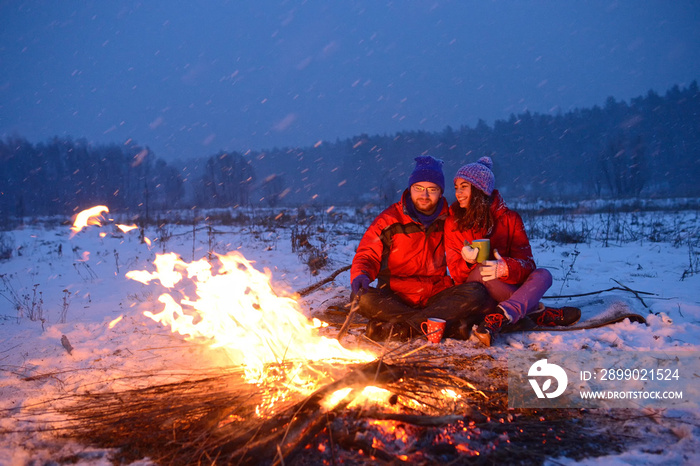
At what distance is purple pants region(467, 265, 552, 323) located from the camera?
3457mm

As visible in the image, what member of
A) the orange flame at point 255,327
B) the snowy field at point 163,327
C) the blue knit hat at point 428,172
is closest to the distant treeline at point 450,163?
the snowy field at point 163,327

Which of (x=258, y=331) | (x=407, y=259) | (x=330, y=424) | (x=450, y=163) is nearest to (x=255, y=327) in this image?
(x=258, y=331)

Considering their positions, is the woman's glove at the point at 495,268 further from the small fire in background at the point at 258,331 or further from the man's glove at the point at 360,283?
the small fire in background at the point at 258,331

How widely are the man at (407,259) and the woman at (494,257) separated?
18 centimetres

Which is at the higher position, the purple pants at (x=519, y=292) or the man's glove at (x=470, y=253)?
the man's glove at (x=470, y=253)

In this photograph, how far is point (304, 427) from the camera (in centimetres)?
214

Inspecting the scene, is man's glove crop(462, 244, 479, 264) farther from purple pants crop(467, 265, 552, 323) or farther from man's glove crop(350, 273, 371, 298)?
man's glove crop(350, 273, 371, 298)

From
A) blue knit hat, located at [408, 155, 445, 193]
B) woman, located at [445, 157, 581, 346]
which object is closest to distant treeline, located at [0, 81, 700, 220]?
blue knit hat, located at [408, 155, 445, 193]

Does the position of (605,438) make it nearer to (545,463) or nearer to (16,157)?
(545,463)

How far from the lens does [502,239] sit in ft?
12.5

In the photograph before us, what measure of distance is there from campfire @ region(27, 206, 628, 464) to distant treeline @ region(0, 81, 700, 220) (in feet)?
137

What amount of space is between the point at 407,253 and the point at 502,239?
916 millimetres

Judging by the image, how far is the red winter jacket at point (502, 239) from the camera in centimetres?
373

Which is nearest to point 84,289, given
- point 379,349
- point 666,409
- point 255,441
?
point 379,349
